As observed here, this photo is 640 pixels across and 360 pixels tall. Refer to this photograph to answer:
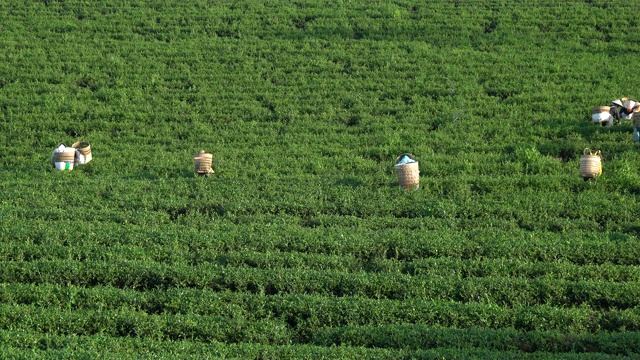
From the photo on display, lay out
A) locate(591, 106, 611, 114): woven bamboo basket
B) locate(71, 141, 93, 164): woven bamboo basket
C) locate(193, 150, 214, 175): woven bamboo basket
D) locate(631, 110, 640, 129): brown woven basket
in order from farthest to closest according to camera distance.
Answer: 1. locate(591, 106, 611, 114): woven bamboo basket
2. locate(71, 141, 93, 164): woven bamboo basket
3. locate(631, 110, 640, 129): brown woven basket
4. locate(193, 150, 214, 175): woven bamboo basket

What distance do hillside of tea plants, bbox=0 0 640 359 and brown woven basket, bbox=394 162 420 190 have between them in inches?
10.8

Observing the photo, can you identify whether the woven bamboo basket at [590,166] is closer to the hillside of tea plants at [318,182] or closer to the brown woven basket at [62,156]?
the hillside of tea plants at [318,182]

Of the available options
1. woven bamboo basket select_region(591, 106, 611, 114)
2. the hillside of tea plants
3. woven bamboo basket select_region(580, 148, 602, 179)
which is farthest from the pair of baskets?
woven bamboo basket select_region(591, 106, 611, 114)

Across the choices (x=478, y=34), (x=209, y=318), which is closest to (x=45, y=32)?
(x=478, y=34)

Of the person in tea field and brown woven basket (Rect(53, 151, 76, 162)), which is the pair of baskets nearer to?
brown woven basket (Rect(53, 151, 76, 162))

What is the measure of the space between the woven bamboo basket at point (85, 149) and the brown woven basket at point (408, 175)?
6.37m

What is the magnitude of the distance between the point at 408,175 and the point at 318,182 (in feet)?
5.73

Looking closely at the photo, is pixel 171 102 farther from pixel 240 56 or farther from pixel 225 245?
pixel 225 245

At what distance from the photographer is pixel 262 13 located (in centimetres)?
2522

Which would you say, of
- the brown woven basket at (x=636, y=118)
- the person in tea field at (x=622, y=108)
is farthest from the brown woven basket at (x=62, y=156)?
the person in tea field at (x=622, y=108)

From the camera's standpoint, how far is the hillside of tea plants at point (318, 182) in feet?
31.0

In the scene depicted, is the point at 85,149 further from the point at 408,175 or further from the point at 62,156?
the point at 408,175

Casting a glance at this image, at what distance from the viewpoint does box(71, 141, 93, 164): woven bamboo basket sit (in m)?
15.8

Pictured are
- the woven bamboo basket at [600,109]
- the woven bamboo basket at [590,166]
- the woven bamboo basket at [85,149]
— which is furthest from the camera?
the woven bamboo basket at [600,109]
